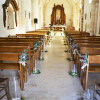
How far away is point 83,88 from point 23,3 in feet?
39.5

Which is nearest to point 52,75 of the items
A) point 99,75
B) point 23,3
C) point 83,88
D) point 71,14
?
point 83,88

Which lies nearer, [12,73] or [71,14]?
[12,73]

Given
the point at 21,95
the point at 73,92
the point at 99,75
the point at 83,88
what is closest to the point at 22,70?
the point at 21,95

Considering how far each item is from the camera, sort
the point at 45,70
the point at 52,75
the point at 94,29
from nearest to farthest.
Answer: the point at 52,75 → the point at 45,70 → the point at 94,29

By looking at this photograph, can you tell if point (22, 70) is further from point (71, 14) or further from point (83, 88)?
point (71, 14)

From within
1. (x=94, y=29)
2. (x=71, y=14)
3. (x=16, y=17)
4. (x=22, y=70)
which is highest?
(x=71, y=14)

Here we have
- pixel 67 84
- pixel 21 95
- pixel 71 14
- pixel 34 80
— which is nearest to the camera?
pixel 21 95

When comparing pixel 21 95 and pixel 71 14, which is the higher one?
pixel 71 14

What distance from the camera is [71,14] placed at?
30562 mm

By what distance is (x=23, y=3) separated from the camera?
538 inches

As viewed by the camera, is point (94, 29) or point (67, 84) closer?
point (67, 84)

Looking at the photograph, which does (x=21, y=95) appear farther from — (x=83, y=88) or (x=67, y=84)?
(x=83, y=88)

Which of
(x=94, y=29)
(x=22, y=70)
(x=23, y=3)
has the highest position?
(x=23, y=3)

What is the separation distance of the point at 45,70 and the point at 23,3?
10.4 meters
